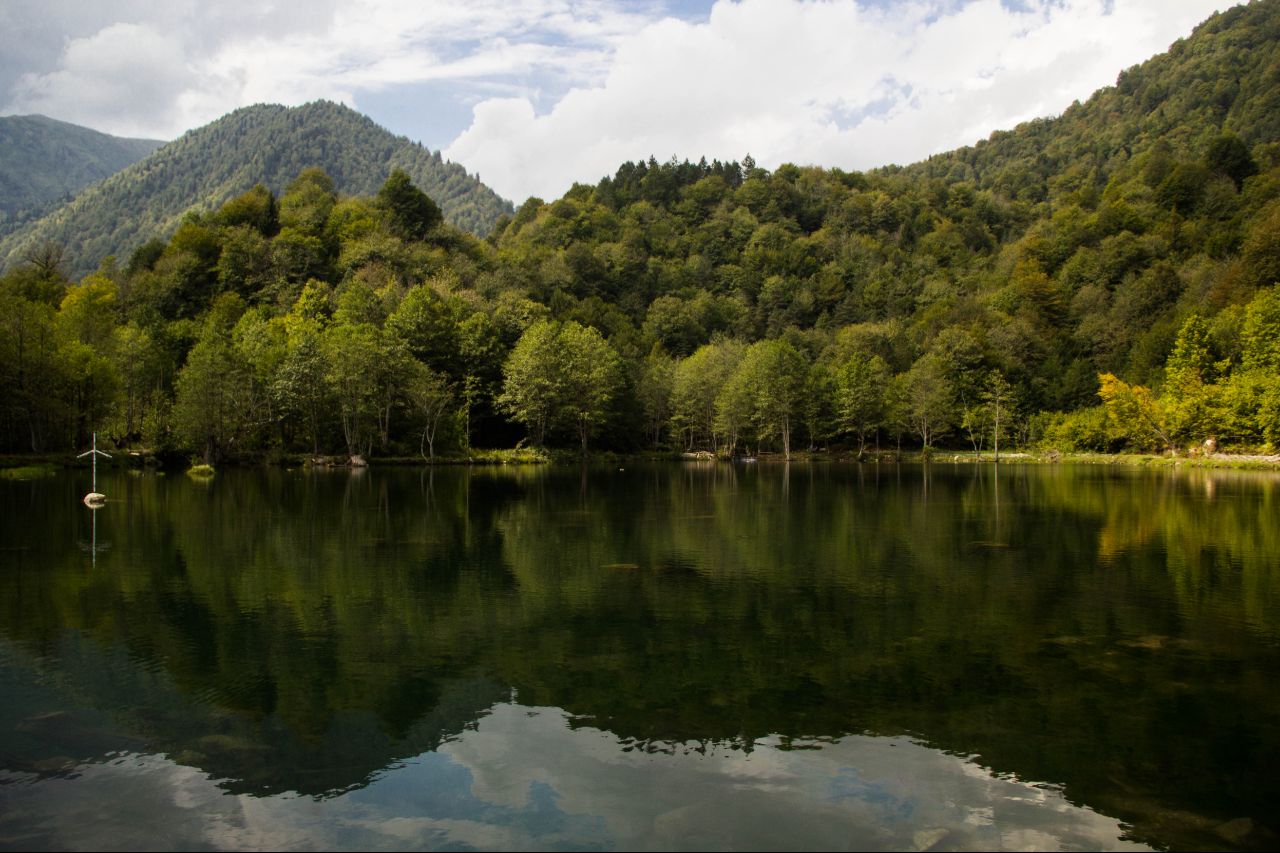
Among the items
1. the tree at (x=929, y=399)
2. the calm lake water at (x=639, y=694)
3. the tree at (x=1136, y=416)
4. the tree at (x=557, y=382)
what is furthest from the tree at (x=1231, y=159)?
the calm lake water at (x=639, y=694)

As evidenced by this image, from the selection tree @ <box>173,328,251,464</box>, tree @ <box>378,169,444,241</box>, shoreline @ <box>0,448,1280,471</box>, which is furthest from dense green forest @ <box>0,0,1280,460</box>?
shoreline @ <box>0,448,1280,471</box>

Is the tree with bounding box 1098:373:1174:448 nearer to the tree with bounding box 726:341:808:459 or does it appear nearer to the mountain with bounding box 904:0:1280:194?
the tree with bounding box 726:341:808:459

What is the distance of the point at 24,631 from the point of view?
13.1 metres

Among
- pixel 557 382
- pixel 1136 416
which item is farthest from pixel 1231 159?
pixel 557 382

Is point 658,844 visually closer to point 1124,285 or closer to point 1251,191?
point 1124,285

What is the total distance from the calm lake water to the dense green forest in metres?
46.0

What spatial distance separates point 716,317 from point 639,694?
385 feet

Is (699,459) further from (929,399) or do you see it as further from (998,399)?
(998,399)

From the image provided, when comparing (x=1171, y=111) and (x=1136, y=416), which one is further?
(x=1171, y=111)

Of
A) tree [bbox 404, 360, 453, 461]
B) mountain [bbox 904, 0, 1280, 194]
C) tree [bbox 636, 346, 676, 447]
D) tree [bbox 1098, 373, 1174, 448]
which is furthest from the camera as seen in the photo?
mountain [bbox 904, 0, 1280, 194]

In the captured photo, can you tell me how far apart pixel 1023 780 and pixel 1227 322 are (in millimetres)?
80151

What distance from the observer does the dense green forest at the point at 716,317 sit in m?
64.4

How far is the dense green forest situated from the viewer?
64.4 m

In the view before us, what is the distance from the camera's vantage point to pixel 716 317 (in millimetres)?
125312
